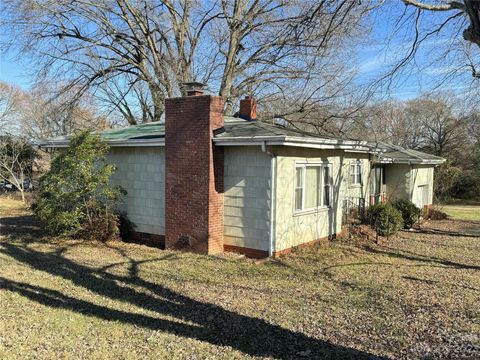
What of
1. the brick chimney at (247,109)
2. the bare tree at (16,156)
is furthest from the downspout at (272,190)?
the bare tree at (16,156)

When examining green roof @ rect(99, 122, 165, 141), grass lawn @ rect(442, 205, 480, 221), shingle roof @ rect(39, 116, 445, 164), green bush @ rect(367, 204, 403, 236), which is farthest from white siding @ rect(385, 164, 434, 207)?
green roof @ rect(99, 122, 165, 141)

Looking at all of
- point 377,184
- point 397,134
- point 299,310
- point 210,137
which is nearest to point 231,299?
point 299,310

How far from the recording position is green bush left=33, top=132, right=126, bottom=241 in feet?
35.4

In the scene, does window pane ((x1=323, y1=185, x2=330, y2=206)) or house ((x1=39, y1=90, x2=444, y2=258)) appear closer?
house ((x1=39, y1=90, x2=444, y2=258))

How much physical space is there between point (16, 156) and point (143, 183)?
2052cm

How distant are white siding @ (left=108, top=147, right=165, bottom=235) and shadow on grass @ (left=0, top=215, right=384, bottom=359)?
3.28 metres

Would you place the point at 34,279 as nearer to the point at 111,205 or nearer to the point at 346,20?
the point at 111,205

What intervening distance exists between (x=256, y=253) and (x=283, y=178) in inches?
76.5

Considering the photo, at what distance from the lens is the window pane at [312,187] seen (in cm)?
1094

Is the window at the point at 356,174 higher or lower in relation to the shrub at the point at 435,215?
higher

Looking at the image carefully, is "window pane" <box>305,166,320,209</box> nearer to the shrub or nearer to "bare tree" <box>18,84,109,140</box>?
the shrub

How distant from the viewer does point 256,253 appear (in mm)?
9805

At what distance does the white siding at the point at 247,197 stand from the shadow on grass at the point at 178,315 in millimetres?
2926

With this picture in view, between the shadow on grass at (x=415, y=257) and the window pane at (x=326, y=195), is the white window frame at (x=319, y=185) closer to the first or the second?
the window pane at (x=326, y=195)
